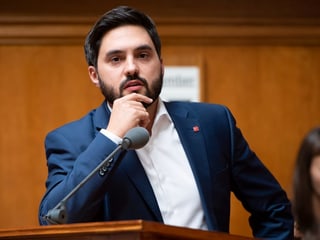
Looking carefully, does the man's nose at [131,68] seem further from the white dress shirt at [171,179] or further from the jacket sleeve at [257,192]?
the jacket sleeve at [257,192]

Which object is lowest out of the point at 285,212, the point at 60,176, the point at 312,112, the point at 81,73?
the point at 285,212

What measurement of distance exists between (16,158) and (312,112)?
137cm

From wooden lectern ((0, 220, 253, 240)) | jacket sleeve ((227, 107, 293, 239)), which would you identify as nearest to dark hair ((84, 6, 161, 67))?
jacket sleeve ((227, 107, 293, 239))

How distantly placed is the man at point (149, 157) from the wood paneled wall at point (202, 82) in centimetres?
73

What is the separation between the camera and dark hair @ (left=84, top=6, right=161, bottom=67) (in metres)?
2.82

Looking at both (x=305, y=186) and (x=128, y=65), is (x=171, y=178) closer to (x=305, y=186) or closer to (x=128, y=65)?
(x=128, y=65)

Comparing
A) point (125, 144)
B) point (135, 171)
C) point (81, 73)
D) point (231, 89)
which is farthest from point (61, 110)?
point (125, 144)

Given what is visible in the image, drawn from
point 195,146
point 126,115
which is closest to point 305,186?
point 126,115

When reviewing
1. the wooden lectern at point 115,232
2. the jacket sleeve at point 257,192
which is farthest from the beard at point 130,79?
the wooden lectern at point 115,232

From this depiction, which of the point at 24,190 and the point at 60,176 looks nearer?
the point at 60,176

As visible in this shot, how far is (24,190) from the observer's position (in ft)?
11.7

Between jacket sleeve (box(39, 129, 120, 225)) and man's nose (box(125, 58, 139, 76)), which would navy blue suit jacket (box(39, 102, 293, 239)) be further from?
Answer: man's nose (box(125, 58, 139, 76))

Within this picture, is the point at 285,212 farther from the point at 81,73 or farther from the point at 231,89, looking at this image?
the point at 81,73

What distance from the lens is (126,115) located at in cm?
251
